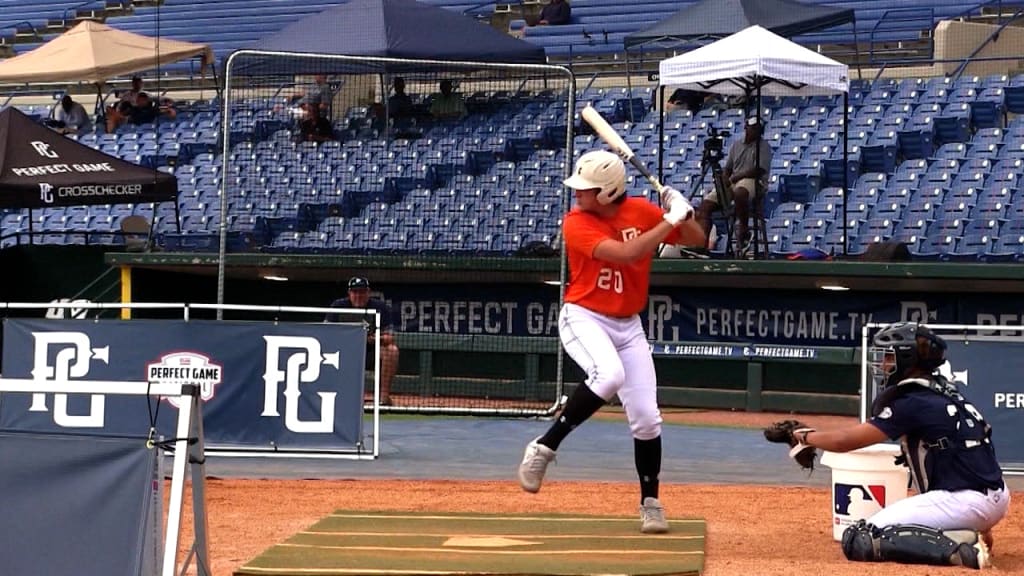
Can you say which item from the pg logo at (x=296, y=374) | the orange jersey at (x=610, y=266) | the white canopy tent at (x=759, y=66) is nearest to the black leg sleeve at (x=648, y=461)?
the orange jersey at (x=610, y=266)

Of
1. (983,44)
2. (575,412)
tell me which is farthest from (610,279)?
(983,44)

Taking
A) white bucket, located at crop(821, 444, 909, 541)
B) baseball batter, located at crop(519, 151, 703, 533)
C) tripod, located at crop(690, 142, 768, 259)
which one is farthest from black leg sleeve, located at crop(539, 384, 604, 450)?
tripod, located at crop(690, 142, 768, 259)

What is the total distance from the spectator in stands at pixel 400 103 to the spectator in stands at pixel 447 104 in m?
0.21

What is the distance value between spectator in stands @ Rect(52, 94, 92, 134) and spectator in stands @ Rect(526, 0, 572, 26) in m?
7.56

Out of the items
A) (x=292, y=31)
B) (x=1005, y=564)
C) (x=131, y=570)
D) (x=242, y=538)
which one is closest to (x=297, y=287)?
(x=292, y=31)

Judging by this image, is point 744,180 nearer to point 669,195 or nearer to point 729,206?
point 729,206

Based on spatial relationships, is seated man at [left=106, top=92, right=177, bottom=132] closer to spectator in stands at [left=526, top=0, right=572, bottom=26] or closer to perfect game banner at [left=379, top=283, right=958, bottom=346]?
spectator in stands at [left=526, top=0, right=572, bottom=26]

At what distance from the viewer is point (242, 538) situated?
8406 mm

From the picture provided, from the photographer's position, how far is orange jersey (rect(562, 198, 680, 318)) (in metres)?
8.14

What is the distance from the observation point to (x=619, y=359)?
8.15 metres

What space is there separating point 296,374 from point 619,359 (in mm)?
4290

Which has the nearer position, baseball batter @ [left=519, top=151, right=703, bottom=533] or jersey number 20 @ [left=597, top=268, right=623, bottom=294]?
baseball batter @ [left=519, top=151, right=703, bottom=533]

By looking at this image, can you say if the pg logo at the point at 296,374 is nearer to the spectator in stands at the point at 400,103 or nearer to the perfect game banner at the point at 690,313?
the spectator in stands at the point at 400,103

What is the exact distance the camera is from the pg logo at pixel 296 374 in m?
11.8
